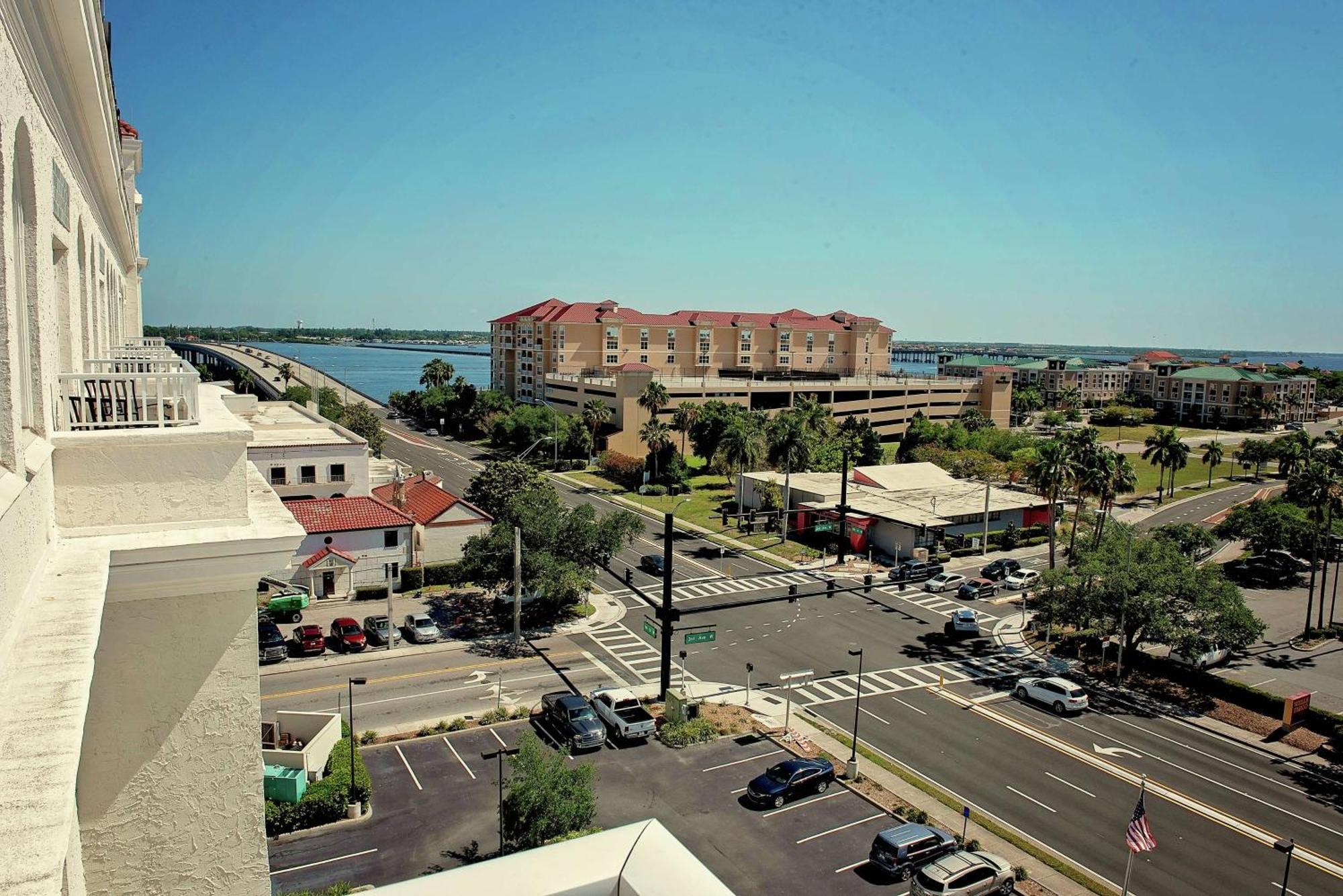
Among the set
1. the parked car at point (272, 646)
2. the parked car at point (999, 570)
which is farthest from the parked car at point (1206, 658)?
the parked car at point (272, 646)

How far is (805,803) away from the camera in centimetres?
2544

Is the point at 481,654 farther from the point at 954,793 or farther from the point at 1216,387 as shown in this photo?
the point at 1216,387

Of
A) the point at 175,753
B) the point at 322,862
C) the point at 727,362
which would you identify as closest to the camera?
the point at 175,753

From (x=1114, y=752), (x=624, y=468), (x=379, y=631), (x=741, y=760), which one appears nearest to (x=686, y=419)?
(x=624, y=468)

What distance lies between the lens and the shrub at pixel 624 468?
255 ft

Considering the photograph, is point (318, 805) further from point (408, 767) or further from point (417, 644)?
point (417, 644)

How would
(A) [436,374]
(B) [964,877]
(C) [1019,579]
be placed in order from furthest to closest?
1. (A) [436,374]
2. (C) [1019,579]
3. (B) [964,877]

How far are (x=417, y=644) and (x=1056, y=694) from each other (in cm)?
2744

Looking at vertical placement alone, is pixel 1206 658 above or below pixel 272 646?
below

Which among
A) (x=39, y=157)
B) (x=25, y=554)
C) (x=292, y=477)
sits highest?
(x=39, y=157)

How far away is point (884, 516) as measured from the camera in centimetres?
5669

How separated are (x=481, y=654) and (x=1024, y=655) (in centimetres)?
2534

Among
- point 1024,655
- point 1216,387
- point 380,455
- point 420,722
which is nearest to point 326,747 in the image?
point 420,722

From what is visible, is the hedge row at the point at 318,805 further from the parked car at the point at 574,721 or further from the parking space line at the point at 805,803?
the parking space line at the point at 805,803
